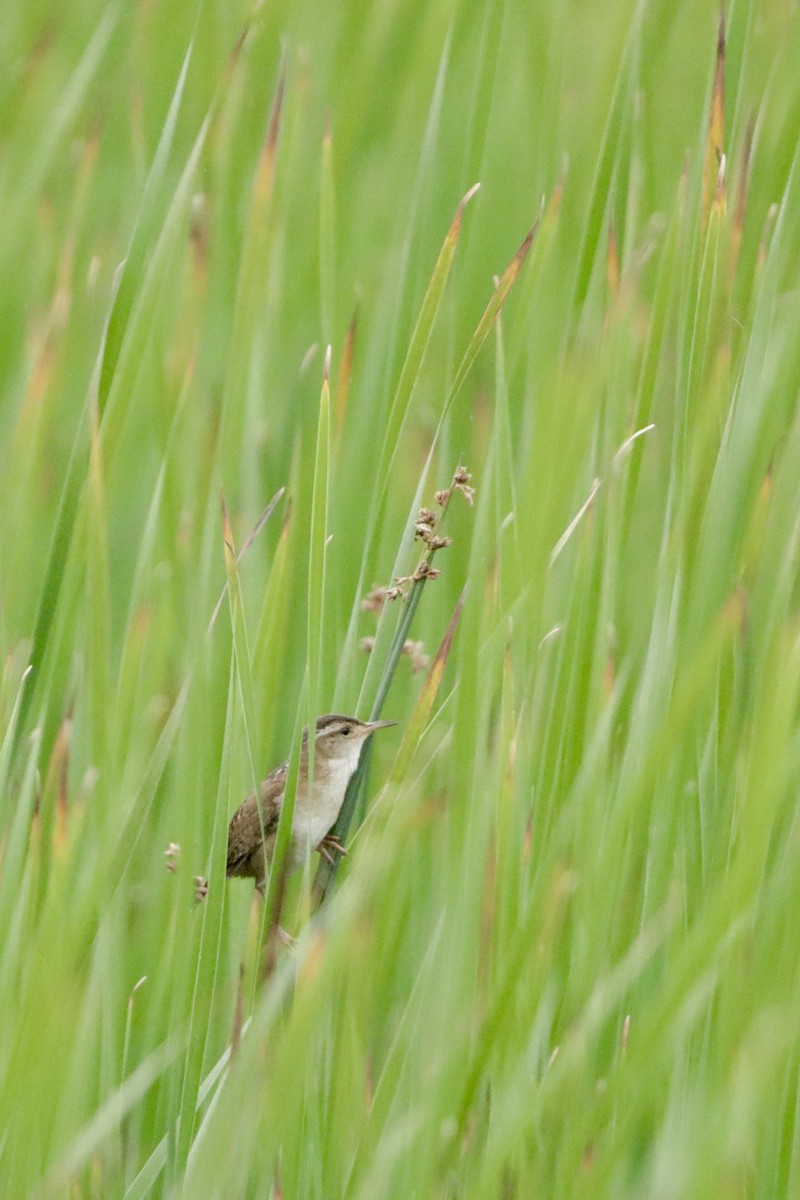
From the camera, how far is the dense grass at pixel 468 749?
1397 millimetres

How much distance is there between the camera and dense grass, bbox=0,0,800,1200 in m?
1.40

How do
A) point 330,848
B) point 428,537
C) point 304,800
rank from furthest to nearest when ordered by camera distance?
point 304,800 < point 330,848 < point 428,537

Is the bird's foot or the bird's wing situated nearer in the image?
the bird's foot

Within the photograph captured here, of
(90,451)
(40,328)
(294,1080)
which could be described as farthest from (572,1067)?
(40,328)

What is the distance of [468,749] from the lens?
1.40 meters

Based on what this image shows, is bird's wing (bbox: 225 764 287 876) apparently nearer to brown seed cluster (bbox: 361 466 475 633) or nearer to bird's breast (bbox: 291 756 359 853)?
bird's breast (bbox: 291 756 359 853)

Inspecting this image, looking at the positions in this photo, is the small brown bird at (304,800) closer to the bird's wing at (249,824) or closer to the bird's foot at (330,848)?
the bird's wing at (249,824)

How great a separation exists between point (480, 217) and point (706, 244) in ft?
4.81

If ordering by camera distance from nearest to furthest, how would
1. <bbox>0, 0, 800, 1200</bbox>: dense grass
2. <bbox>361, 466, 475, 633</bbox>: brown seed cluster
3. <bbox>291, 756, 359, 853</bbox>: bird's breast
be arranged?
<bbox>0, 0, 800, 1200</bbox>: dense grass, <bbox>361, 466, 475, 633</bbox>: brown seed cluster, <bbox>291, 756, 359, 853</bbox>: bird's breast

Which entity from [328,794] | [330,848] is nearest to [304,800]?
[328,794]

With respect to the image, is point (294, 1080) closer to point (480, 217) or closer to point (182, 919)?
point (182, 919)

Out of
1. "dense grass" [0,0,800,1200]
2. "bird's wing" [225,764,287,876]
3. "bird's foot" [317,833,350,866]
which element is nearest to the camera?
"dense grass" [0,0,800,1200]

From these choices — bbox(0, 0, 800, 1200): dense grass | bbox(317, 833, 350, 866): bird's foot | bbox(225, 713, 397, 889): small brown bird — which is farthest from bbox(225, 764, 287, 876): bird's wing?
bbox(317, 833, 350, 866): bird's foot

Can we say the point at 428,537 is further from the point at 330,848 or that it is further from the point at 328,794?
the point at 328,794
